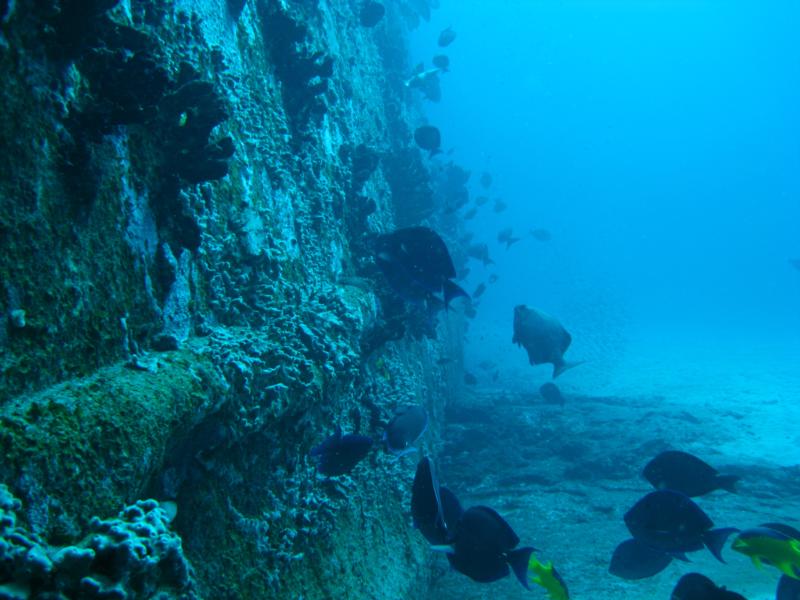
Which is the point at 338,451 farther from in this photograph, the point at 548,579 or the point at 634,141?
the point at 634,141

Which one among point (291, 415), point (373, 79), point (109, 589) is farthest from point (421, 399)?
point (373, 79)

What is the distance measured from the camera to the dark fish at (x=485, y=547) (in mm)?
2951

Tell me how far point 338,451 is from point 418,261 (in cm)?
151

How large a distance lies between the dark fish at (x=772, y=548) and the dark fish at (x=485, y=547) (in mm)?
1524

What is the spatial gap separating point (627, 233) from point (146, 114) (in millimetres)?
142135

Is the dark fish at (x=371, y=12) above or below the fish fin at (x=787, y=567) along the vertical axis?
above

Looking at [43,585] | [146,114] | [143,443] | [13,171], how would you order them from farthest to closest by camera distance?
[146,114] → [143,443] → [13,171] → [43,585]

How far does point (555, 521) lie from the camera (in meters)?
6.19

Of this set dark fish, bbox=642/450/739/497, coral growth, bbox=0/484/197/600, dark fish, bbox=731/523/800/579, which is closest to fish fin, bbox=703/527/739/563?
dark fish, bbox=731/523/800/579

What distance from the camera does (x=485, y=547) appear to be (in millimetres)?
2941

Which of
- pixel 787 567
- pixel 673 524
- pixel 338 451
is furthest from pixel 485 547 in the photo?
pixel 787 567

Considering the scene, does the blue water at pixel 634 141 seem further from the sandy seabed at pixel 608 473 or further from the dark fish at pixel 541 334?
the dark fish at pixel 541 334

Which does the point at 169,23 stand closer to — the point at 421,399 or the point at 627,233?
the point at 421,399

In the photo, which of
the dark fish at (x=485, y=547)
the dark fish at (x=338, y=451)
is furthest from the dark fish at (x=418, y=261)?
the dark fish at (x=485, y=547)
